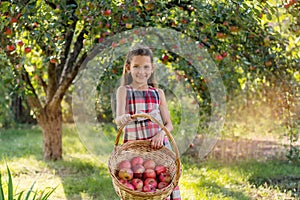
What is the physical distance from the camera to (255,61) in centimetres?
357

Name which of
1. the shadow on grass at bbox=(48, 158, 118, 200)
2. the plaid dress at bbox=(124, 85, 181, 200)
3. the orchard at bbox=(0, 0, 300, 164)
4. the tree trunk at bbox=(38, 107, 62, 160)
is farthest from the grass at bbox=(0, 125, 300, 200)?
the plaid dress at bbox=(124, 85, 181, 200)

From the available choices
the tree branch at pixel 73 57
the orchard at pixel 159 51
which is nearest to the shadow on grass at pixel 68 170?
the orchard at pixel 159 51

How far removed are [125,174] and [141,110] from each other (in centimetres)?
44

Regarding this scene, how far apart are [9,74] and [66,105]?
18.9 feet

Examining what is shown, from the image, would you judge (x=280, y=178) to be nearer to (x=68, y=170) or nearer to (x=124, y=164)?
(x=68, y=170)

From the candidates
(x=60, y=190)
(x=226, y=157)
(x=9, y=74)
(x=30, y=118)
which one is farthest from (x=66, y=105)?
(x=9, y=74)

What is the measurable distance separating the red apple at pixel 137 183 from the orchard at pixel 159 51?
0.99 meters

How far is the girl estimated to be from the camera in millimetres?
2486

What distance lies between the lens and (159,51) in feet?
12.8

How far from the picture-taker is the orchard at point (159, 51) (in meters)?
2.79

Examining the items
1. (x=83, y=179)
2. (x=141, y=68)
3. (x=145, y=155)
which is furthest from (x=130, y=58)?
(x=83, y=179)

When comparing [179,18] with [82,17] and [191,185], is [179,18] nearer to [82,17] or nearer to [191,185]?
[82,17]

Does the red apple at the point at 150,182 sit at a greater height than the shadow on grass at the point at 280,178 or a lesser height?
greater

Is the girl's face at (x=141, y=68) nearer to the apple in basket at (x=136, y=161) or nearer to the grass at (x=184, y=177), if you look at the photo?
the apple in basket at (x=136, y=161)
